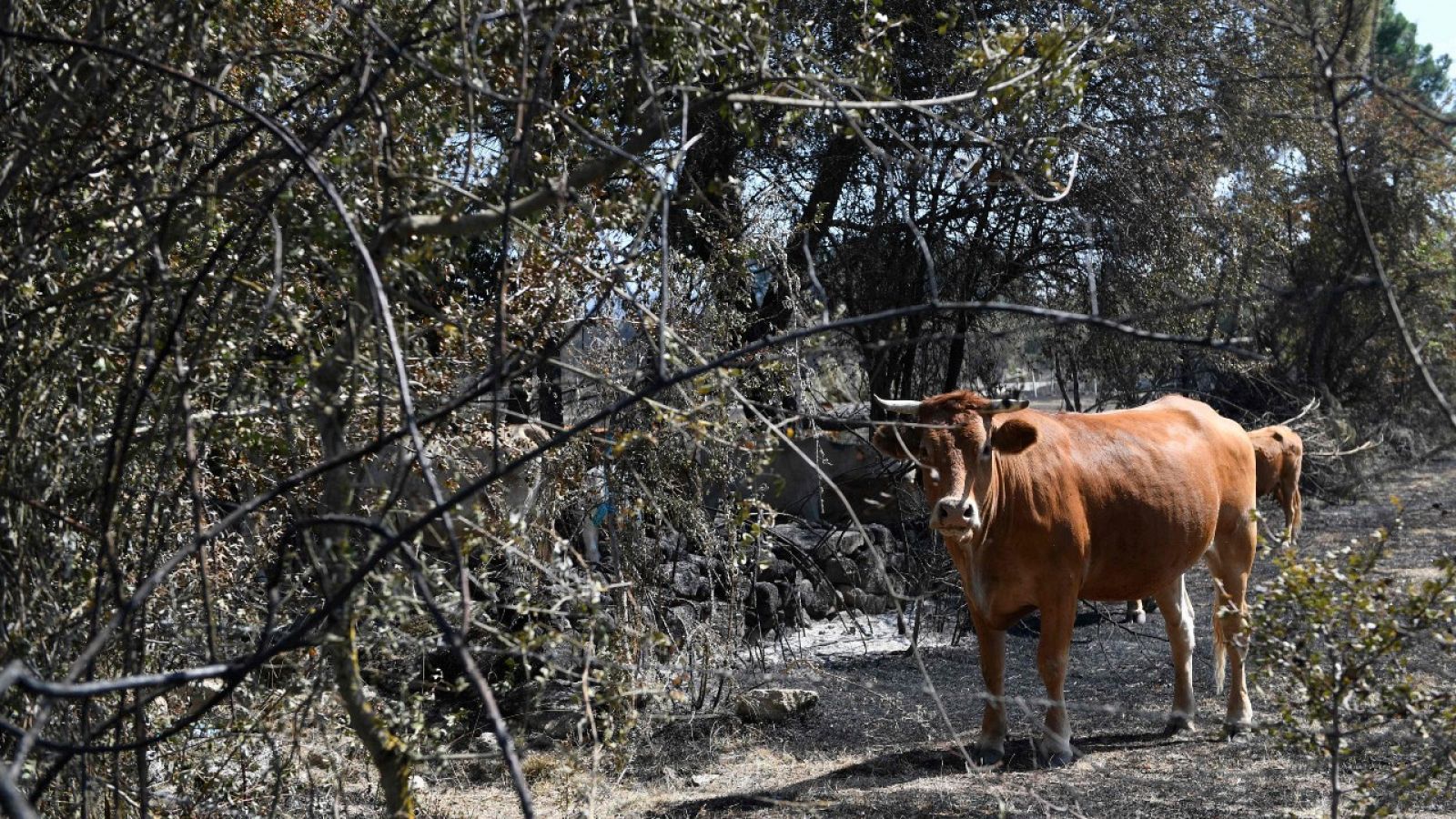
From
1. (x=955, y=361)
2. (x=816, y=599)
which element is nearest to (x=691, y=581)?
(x=816, y=599)

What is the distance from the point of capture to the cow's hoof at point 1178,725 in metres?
6.77

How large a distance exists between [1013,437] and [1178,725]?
2.10 meters

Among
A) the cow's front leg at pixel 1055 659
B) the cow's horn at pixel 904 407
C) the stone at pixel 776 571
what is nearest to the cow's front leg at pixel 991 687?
the cow's front leg at pixel 1055 659

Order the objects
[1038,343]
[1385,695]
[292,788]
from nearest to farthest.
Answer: [1385,695], [292,788], [1038,343]

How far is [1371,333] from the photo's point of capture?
14.9 m

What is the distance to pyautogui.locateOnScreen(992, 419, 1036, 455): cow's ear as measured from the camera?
5.80 metres

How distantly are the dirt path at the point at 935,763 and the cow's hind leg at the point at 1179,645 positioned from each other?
12 centimetres

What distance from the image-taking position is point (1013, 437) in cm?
582

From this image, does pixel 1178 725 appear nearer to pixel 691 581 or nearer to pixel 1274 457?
pixel 1274 457

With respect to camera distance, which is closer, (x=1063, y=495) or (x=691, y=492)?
(x=1063, y=495)

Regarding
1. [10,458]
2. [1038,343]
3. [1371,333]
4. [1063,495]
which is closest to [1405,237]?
[1371,333]

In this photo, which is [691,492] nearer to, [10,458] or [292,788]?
[292,788]

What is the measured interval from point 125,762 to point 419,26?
8.05 ft

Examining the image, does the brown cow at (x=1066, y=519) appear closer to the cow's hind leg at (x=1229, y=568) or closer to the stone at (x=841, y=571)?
the cow's hind leg at (x=1229, y=568)
